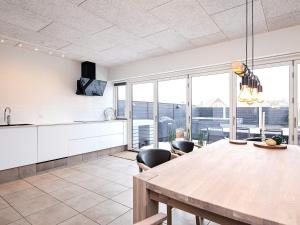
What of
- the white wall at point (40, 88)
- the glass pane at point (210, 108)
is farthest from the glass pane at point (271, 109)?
the white wall at point (40, 88)

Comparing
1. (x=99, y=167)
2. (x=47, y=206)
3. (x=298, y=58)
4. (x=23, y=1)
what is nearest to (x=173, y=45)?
(x=298, y=58)

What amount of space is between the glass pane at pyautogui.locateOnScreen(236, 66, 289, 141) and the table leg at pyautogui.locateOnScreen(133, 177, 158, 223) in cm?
299

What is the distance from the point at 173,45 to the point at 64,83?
9.73 ft

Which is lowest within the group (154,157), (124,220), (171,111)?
(124,220)

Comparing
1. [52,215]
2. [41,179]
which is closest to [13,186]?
[41,179]

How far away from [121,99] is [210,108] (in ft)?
9.99

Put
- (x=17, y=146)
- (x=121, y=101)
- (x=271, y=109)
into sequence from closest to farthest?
1. (x=17, y=146)
2. (x=271, y=109)
3. (x=121, y=101)

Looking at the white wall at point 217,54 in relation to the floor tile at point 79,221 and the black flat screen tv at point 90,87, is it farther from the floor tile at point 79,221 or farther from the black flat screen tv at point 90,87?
the floor tile at point 79,221

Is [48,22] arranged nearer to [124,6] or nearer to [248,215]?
[124,6]

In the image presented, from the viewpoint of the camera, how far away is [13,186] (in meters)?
3.29

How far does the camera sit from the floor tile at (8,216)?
2253 mm

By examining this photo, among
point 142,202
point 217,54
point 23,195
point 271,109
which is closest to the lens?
point 142,202

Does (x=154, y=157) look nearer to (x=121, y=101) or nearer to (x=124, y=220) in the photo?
(x=124, y=220)

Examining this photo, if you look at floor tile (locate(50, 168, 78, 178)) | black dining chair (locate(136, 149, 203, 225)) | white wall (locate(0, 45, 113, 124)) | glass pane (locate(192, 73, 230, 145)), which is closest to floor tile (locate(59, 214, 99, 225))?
black dining chair (locate(136, 149, 203, 225))
